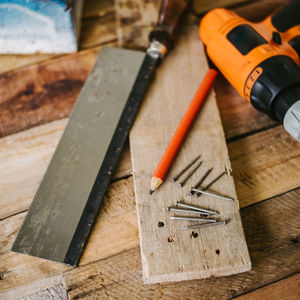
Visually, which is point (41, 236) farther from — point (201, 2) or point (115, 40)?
point (201, 2)

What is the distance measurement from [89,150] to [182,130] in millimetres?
263

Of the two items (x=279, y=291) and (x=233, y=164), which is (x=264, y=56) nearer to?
(x=233, y=164)

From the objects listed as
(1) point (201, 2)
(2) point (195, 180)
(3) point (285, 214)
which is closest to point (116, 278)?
(2) point (195, 180)

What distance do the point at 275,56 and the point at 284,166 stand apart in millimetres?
304

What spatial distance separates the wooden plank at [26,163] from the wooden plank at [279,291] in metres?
0.44

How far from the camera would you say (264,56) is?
83cm

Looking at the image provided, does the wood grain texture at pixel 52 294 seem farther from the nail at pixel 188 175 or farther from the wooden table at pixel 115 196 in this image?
the nail at pixel 188 175

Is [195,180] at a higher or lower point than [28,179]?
higher

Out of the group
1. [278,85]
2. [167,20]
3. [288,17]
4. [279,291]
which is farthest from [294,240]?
[167,20]

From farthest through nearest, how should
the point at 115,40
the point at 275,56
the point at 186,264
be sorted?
the point at 115,40
the point at 275,56
the point at 186,264

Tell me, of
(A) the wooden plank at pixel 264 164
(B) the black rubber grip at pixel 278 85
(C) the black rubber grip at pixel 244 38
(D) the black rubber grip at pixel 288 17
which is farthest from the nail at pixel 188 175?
(D) the black rubber grip at pixel 288 17

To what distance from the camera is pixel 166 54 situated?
40.1 inches

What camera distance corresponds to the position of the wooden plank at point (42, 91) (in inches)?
37.9

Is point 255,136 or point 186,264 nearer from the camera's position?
point 186,264
